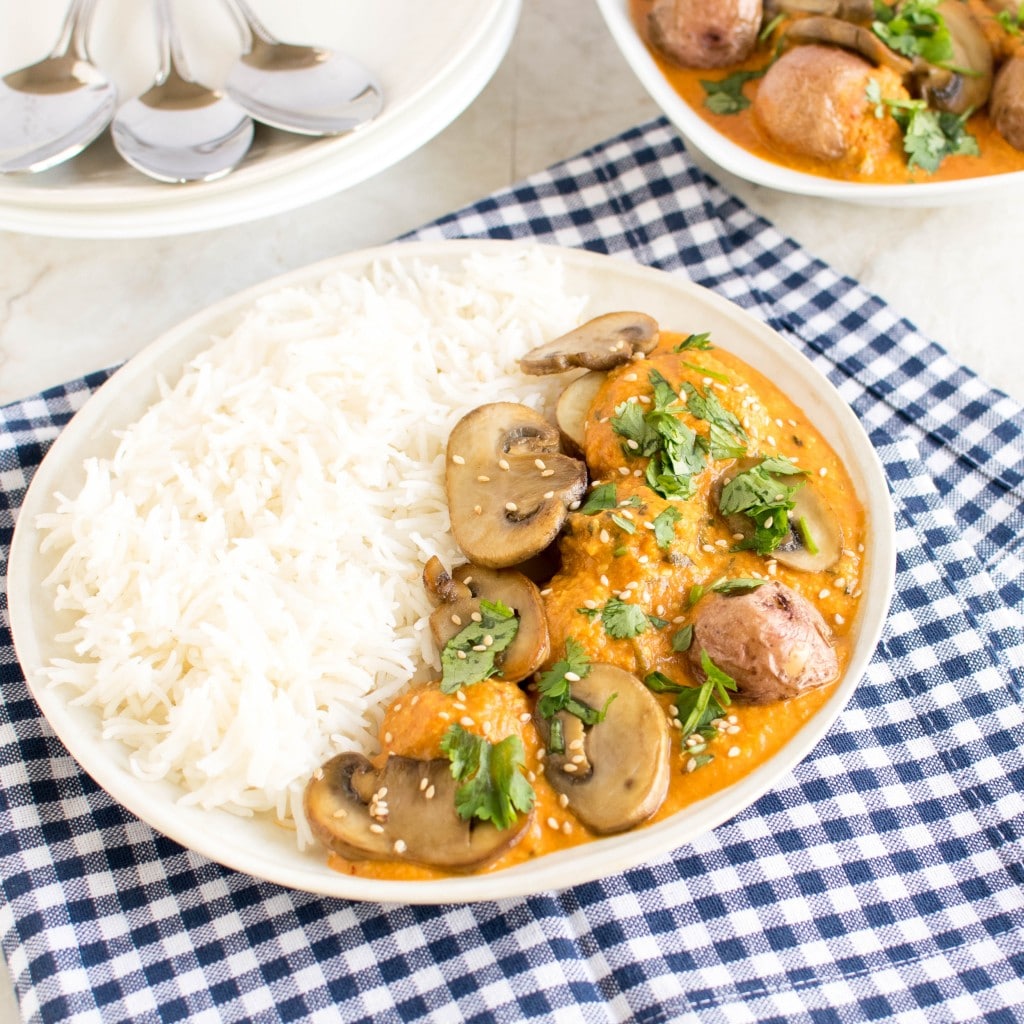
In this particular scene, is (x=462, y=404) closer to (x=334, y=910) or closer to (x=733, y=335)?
(x=733, y=335)

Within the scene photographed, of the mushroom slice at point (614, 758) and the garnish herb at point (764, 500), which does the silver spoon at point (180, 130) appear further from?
the mushroom slice at point (614, 758)

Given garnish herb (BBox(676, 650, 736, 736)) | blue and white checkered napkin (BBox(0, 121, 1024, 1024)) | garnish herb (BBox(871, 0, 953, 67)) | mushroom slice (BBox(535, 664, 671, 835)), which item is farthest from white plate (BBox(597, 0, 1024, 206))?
mushroom slice (BBox(535, 664, 671, 835))

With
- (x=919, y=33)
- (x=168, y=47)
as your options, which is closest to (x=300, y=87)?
(x=168, y=47)

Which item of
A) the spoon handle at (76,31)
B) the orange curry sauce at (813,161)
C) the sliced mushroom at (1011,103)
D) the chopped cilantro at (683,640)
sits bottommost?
the chopped cilantro at (683,640)

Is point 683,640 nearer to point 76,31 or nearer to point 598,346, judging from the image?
point 598,346

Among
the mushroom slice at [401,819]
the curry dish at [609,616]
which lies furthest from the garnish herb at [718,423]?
the mushroom slice at [401,819]

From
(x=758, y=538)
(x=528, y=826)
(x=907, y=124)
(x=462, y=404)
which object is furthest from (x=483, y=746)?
(x=907, y=124)
